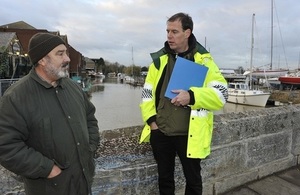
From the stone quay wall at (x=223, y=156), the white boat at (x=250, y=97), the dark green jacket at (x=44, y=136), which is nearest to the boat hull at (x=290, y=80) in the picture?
the white boat at (x=250, y=97)

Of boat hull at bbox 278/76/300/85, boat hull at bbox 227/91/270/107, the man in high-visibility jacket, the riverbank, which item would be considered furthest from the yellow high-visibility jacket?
boat hull at bbox 278/76/300/85

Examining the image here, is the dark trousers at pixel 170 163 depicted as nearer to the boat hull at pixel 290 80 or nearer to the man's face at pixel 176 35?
the man's face at pixel 176 35

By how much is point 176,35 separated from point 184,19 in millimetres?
164

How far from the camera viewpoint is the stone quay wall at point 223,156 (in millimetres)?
2734

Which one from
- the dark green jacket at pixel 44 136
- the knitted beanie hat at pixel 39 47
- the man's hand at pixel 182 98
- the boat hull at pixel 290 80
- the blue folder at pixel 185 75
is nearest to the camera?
the dark green jacket at pixel 44 136

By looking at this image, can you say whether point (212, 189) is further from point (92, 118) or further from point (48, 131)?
point (48, 131)

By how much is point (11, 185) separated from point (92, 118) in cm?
86

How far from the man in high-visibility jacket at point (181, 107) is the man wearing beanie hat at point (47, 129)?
784mm

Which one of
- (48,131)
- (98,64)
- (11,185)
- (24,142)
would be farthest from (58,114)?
(98,64)

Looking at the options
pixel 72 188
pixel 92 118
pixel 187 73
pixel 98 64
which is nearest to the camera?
pixel 72 188

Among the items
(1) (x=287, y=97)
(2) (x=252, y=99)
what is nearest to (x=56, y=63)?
(2) (x=252, y=99)

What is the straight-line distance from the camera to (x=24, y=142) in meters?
1.75

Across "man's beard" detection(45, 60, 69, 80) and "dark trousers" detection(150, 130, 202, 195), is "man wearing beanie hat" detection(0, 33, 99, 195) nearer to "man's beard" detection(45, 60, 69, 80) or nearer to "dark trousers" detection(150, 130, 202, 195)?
"man's beard" detection(45, 60, 69, 80)

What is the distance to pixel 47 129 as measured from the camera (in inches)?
70.3
